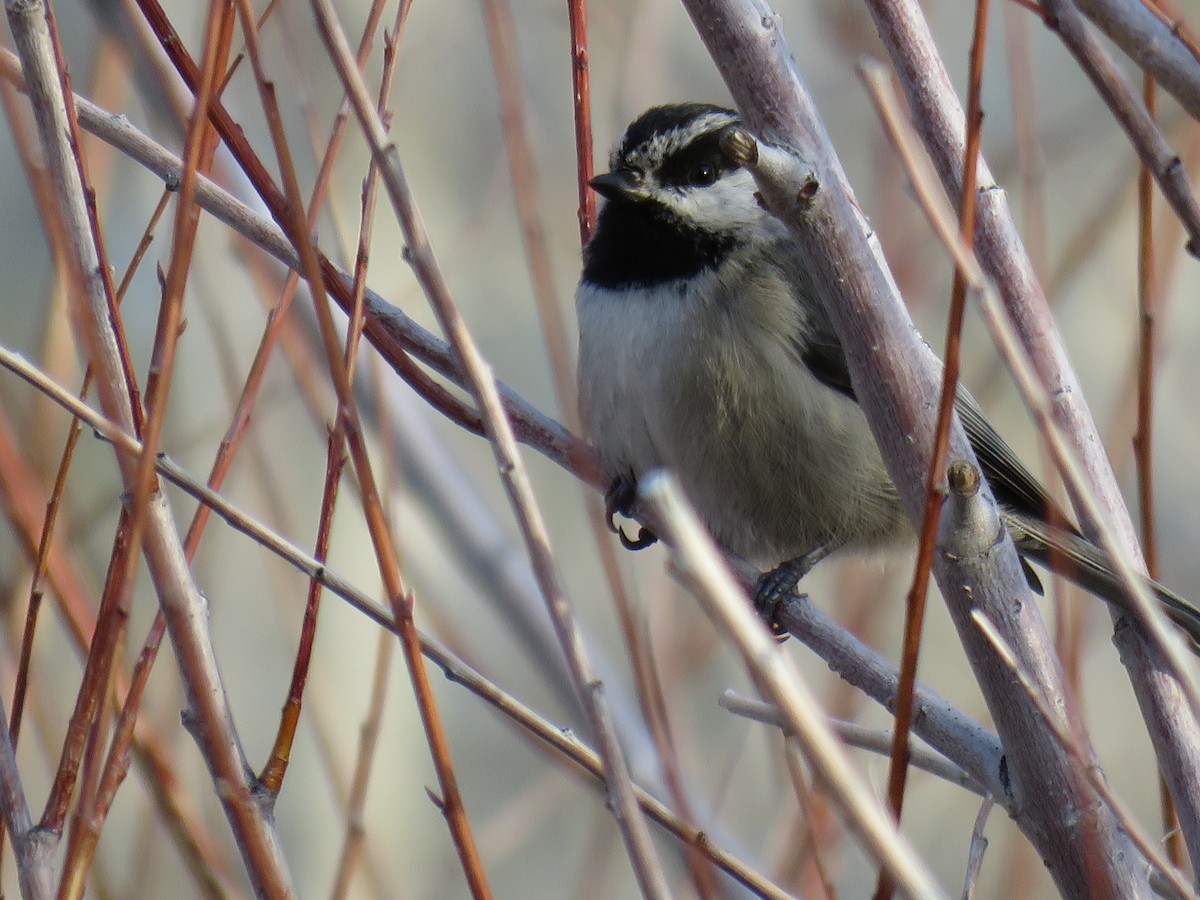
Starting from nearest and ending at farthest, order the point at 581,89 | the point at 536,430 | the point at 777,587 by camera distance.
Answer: the point at 581,89 < the point at 536,430 < the point at 777,587

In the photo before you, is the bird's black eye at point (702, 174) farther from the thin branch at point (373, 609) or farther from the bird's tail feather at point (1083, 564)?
the thin branch at point (373, 609)

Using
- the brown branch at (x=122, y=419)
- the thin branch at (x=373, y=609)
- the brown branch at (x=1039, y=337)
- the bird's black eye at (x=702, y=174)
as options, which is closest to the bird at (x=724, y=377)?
the bird's black eye at (x=702, y=174)

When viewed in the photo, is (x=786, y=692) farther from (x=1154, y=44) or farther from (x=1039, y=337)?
(x=1039, y=337)

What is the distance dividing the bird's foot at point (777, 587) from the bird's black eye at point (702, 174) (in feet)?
2.98

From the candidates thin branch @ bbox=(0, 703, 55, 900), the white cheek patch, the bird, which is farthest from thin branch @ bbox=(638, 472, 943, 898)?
the white cheek patch

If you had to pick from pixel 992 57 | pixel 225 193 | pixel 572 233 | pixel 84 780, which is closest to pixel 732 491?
pixel 225 193

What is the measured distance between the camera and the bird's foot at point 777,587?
2.61 meters

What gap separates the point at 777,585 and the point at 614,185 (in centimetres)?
97

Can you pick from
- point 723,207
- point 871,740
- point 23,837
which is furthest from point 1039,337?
point 23,837

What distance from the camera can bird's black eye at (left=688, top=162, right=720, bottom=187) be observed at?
3.02m

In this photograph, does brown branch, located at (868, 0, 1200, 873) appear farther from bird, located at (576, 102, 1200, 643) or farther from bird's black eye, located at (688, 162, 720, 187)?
bird's black eye, located at (688, 162, 720, 187)

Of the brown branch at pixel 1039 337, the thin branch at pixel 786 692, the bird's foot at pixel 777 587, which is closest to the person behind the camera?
the thin branch at pixel 786 692

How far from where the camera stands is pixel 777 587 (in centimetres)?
269

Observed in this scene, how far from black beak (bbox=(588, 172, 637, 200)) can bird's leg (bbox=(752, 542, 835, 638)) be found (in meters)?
0.92
